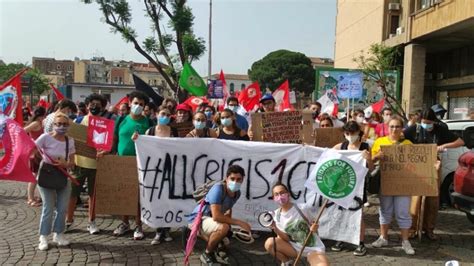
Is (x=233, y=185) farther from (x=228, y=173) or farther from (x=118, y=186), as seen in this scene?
(x=118, y=186)

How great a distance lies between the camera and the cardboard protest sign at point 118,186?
236 inches

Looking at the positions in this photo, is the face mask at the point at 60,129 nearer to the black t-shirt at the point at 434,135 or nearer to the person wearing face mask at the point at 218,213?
the person wearing face mask at the point at 218,213

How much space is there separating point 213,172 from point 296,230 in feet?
5.71

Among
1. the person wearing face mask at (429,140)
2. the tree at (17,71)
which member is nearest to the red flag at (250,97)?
the person wearing face mask at (429,140)

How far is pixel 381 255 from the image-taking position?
5656 mm

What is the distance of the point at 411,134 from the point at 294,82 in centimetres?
7673

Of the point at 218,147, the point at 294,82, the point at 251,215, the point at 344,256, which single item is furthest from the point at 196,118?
the point at 294,82

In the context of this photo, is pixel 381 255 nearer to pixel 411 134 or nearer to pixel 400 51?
pixel 411 134

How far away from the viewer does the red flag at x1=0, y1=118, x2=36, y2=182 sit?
5.23 meters

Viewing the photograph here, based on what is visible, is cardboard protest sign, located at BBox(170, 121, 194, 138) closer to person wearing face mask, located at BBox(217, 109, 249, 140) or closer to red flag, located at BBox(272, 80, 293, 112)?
person wearing face mask, located at BBox(217, 109, 249, 140)

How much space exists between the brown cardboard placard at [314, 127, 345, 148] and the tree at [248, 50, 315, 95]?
74600 millimetres

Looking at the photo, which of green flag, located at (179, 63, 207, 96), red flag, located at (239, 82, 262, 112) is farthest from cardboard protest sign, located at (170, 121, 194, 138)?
green flag, located at (179, 63, 207, 96)

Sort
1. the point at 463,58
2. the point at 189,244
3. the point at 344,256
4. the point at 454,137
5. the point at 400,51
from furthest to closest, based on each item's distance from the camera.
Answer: the point at 400,51 → the point at 463,58 → the point at 454,137 → the point at 344,256 → the point at 189,244

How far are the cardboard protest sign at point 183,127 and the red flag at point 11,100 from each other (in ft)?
6.19
